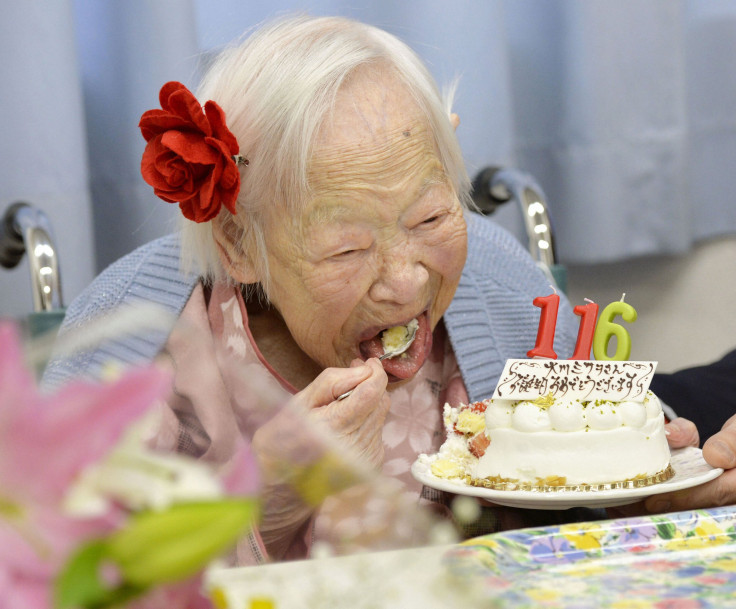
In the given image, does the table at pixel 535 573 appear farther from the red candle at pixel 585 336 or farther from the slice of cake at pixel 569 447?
the red candle at pixel 585 336

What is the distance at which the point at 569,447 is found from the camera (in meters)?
0.93

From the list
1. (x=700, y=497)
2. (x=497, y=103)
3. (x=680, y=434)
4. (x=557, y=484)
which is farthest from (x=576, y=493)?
(x=497, y=103)

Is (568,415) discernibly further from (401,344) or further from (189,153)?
(189,153)

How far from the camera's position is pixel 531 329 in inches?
51.9

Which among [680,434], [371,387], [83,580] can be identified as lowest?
[680,434]

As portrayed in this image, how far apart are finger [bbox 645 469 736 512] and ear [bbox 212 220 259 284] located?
1.76ft

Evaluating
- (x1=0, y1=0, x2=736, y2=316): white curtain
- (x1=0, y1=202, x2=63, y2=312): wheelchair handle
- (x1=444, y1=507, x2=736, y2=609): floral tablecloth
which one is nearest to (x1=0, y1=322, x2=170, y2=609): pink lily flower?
(x1=444, y1=507, x2=736, y2=609): floral tablecloth

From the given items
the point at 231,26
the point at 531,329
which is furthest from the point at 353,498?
the point at 231,26

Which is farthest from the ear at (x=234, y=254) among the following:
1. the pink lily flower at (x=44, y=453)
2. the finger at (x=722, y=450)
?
the pink lily flower at (x=44, y=453)

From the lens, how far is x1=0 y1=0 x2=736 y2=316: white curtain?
1.64 meters

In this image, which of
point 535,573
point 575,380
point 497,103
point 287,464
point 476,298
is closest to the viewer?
point 287,464

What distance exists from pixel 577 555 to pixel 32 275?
3.22ft

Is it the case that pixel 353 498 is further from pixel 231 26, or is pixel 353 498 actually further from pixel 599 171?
pixel 599 171

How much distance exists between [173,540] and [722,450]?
0.77 metres
